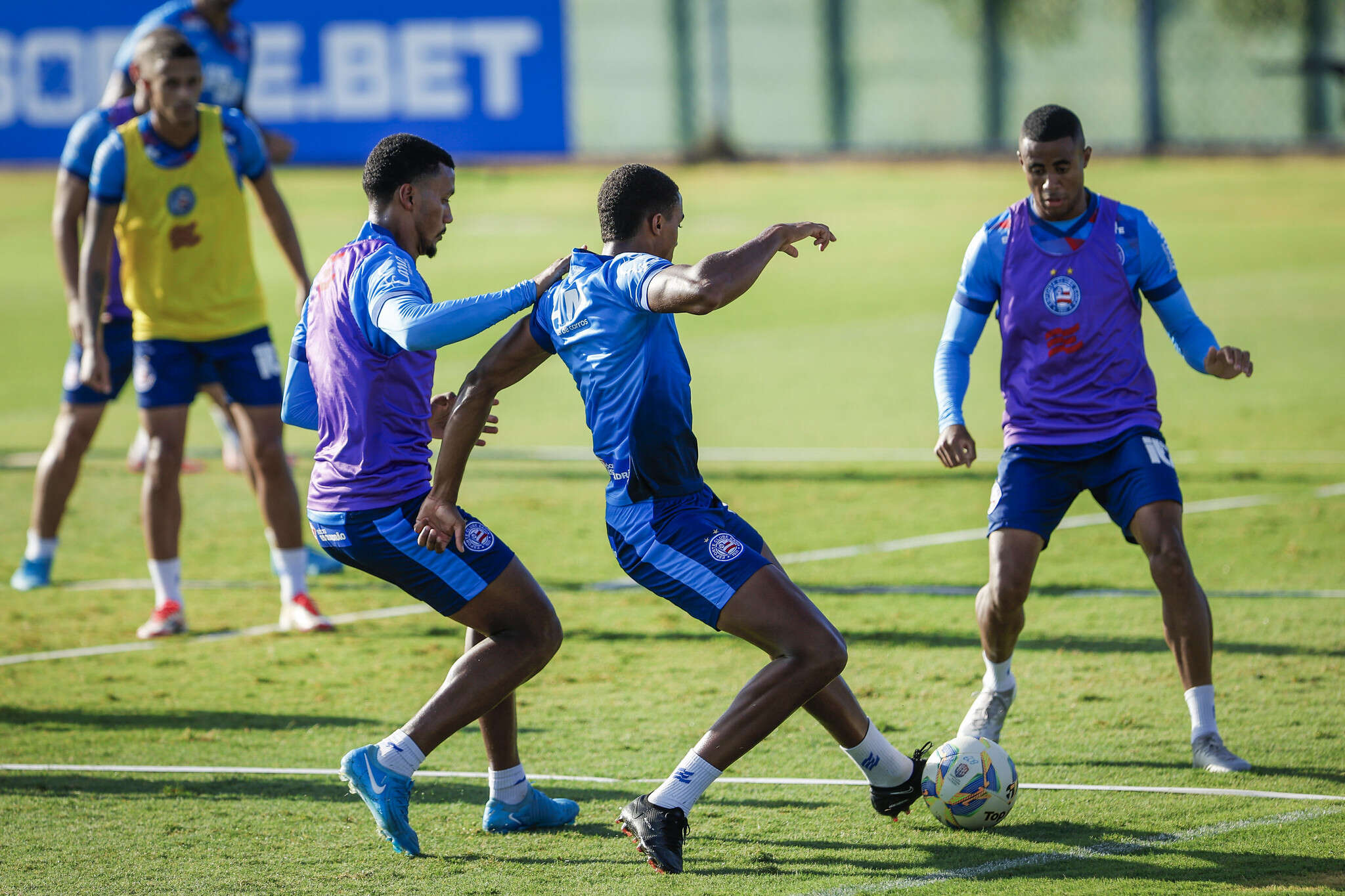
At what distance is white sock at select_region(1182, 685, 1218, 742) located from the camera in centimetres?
561

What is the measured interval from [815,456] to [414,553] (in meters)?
7.44

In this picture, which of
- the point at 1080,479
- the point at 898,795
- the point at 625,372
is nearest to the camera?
the point at 625,372

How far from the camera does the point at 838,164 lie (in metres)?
29.6

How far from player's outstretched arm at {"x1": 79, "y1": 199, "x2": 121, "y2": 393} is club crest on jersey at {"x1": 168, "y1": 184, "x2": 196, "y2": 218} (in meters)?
0.25

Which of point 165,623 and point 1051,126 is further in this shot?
point 165,623

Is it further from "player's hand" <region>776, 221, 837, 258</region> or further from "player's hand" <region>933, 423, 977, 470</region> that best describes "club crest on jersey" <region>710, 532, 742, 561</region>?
"player's hand" <region>933, 423, 977, 470</region>

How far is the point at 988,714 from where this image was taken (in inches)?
232

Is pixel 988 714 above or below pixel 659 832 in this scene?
below

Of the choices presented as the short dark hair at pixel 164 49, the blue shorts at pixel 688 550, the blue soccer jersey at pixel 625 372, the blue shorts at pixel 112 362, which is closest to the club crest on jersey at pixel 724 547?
the blue shorts at pixel 688 550

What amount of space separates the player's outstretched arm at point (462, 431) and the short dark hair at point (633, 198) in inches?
16.2

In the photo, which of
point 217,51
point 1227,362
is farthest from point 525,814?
point 217,51

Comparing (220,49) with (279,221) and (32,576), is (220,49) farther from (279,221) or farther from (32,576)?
(32,576)

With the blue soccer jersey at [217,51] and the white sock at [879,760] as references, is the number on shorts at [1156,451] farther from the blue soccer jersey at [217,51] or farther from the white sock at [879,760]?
the blue soccer jersey at [217,51]

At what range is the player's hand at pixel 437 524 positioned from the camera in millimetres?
4914
